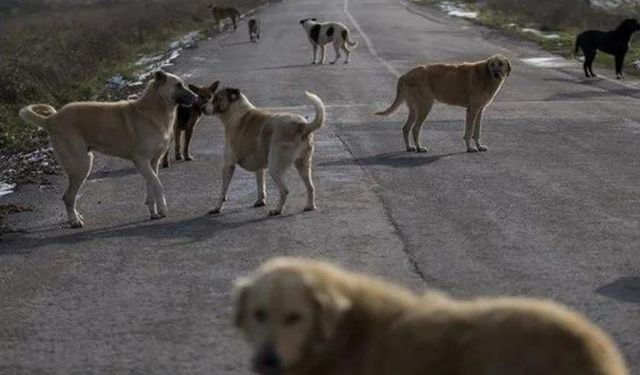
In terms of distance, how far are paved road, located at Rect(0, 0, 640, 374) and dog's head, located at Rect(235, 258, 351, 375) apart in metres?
2.13

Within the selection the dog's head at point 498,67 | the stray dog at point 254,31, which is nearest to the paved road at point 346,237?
the dog's head at point 498,67

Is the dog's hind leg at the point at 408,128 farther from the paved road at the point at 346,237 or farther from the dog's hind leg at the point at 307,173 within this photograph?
the dog's hind leg at the point at 307,173

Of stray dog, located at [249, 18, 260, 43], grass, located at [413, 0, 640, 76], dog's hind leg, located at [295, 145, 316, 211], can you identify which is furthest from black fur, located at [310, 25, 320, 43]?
dog's hind leg, located at [295, 145, 316, 211]

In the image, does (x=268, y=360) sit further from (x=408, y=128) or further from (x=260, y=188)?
(x=408, y=128)

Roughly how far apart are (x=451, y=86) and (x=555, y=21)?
28.0 meters

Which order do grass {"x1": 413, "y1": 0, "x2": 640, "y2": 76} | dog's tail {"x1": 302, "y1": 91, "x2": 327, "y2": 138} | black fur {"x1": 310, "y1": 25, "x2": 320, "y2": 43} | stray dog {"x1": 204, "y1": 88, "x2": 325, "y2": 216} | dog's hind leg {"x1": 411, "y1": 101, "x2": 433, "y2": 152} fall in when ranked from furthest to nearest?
grass {"x1": 413, "y1": 0, "x2": 640, "y2": 76}, black fur {"x1": 310, "y1": 25, "x2": 320, "y2": 43}, dog's hind leg {"x1": 411, "y1": 101, "x2": 433, "y2": 152}, stray dog {"x1": 204, "y1": 88, "x2": 325, "y2": 216}, dog's tail {"x1": 302, "y1": 91, "x2": 327, "y2": 138}

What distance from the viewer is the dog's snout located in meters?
4.20

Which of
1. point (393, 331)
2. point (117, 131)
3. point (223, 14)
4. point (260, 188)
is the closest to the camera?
point (393, 331)

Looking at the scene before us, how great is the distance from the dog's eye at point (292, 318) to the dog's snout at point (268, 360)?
4.4 inches

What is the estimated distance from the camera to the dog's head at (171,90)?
11.6 m

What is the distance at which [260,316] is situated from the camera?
14.1ft

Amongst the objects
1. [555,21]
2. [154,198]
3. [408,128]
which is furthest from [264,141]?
[555,21]

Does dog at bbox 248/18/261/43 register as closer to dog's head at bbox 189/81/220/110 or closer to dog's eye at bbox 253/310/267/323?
dog's head at bbox 189/81/220/110

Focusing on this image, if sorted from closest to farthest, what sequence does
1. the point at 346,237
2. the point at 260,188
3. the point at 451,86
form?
the point at 346,237
the point at 260,188
the point at 451,86
